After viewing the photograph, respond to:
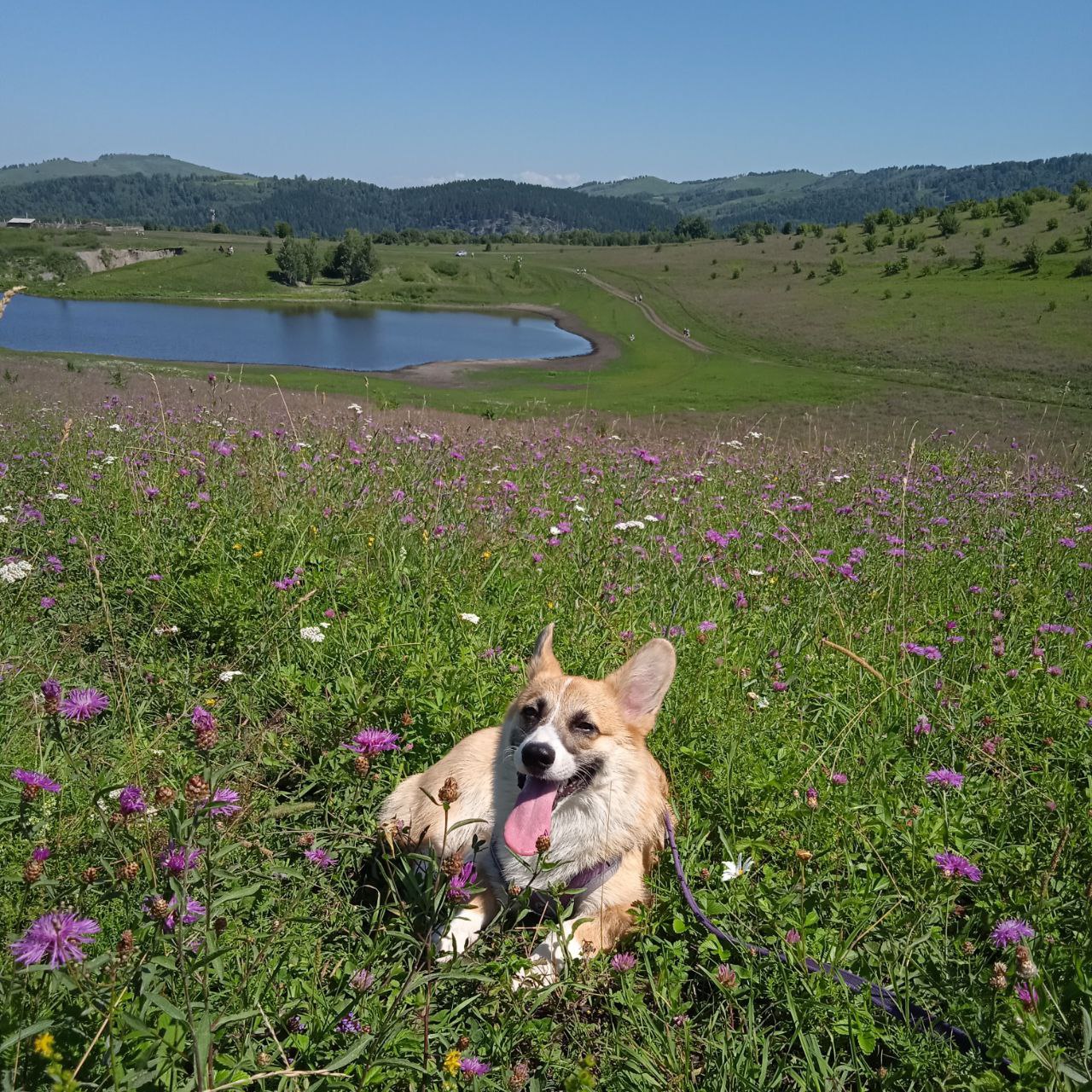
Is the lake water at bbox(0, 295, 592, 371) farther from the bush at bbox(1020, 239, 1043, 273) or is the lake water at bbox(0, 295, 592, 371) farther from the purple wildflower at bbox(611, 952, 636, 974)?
the purple wildflower at bbox(611, 952, 636, 974)

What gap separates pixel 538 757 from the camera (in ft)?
9.49

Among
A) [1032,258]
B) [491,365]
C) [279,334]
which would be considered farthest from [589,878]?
[1032,258]

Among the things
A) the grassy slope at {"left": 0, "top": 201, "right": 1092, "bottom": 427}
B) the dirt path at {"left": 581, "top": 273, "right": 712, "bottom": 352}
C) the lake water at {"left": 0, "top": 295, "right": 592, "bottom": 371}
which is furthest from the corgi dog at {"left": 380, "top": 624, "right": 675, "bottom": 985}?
the dirt path at {"left": 581, "top": 273, "right": 712, "bottom": 352}

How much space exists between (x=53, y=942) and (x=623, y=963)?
194cm

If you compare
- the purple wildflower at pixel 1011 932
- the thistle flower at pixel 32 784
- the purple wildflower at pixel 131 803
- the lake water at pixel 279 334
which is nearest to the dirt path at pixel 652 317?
the lake water at pixel 279 334

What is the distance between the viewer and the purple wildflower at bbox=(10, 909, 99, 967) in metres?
1.51

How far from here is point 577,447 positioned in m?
11.3

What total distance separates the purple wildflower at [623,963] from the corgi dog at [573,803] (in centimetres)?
11

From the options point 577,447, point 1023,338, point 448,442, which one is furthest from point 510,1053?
point 1023,338

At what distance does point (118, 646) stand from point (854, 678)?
4.54 m

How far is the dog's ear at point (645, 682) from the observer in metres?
3.07

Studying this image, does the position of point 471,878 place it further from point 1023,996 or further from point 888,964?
point 1023,996

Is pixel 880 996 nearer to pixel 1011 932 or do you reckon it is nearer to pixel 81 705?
pixel 1011 932

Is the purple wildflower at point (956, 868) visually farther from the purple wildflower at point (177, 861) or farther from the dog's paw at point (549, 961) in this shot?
the purple wildflower at point (177, 861)
